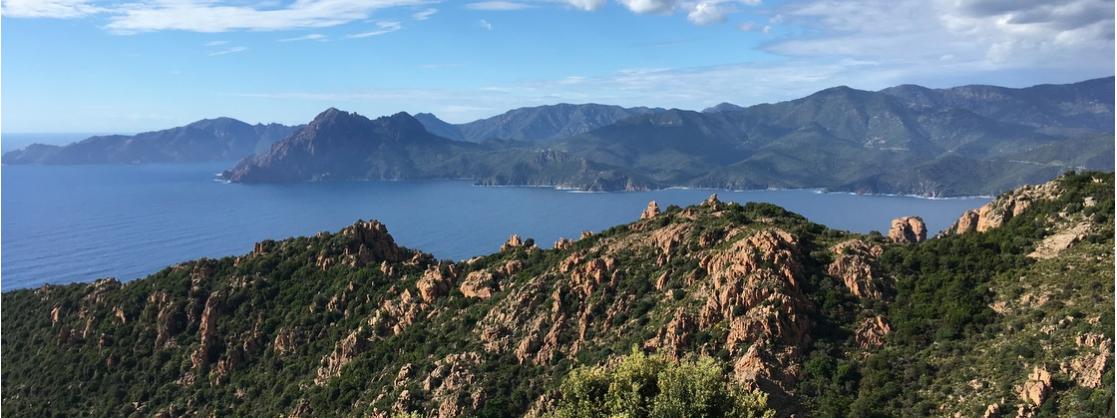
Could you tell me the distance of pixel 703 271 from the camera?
47.7m

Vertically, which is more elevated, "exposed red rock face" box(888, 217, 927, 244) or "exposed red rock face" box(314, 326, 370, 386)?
"exposed red rock face" box(888, 217, 927, 244)

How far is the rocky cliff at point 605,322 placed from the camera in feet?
123

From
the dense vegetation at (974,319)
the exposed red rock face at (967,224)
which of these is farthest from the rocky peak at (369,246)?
the exposed red rock face at (967,224)

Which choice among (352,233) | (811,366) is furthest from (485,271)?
(811,366)

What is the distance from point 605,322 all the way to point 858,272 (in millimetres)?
14690

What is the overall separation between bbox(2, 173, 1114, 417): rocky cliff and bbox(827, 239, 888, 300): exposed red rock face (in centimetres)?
15

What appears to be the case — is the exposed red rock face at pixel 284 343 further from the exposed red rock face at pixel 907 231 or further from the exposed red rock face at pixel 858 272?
the exposed red rock face at pixel 907 231

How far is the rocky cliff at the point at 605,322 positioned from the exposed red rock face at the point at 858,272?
15 cm

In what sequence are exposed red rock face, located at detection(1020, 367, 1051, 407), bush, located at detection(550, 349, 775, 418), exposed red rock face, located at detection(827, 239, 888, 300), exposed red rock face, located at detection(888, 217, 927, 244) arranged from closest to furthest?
bush, located at detection(550, 349, 775, 418) → exposed red rock face, located at detection(1020, 367, 1051, 407) → exposed red rock face, located at detection(827, 239, 888, 300) → exposed red rock face, located at detection(888, 217, 927, 244)

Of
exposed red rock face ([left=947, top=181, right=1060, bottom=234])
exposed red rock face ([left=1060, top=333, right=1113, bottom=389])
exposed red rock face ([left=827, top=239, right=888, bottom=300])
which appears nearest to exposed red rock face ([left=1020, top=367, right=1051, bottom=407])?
exposed red rock face ([left=1060, top=333, right=1113, bottom=389])

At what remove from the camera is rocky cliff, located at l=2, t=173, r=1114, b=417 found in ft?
123

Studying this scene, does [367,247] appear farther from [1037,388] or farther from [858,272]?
[1037,388]

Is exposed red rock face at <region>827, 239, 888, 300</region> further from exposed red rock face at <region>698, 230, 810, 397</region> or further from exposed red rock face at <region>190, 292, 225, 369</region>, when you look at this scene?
exposed red rock face at <region>190, 292, 225, 369</region>

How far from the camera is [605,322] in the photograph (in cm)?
4691
